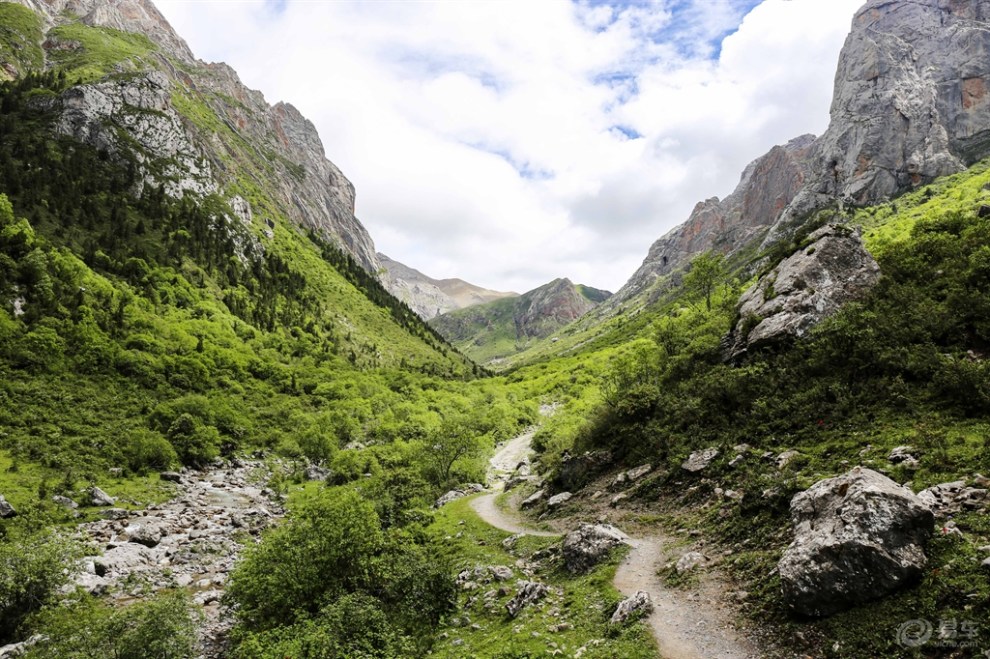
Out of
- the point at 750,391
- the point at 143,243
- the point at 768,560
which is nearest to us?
the point at 768,560

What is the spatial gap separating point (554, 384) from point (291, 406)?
67259mm

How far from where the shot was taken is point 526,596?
21.6 metres

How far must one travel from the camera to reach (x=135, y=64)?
5566 inches

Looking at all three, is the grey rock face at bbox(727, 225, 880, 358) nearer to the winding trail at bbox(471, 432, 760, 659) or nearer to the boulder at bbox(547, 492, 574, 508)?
the boulder at bbox(547, 492, 574, 508)

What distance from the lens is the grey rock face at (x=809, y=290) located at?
3359cm

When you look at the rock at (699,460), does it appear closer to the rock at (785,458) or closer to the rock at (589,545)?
the rock at (785,458)

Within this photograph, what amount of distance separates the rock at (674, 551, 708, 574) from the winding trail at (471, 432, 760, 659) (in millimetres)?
956

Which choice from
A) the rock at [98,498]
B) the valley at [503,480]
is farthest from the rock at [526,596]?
the rock at [98,498]

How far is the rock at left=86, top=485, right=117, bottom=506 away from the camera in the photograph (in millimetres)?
38541

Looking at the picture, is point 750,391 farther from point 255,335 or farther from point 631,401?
point 255,335

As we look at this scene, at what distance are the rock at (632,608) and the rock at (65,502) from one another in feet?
136

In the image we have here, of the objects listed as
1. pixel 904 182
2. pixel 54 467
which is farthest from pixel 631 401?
pixel 904 182

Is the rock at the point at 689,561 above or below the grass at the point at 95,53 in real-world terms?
below

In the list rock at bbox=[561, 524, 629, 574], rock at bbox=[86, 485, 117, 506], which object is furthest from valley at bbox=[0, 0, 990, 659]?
rock at bbox=[86, 485, 117, 506]
